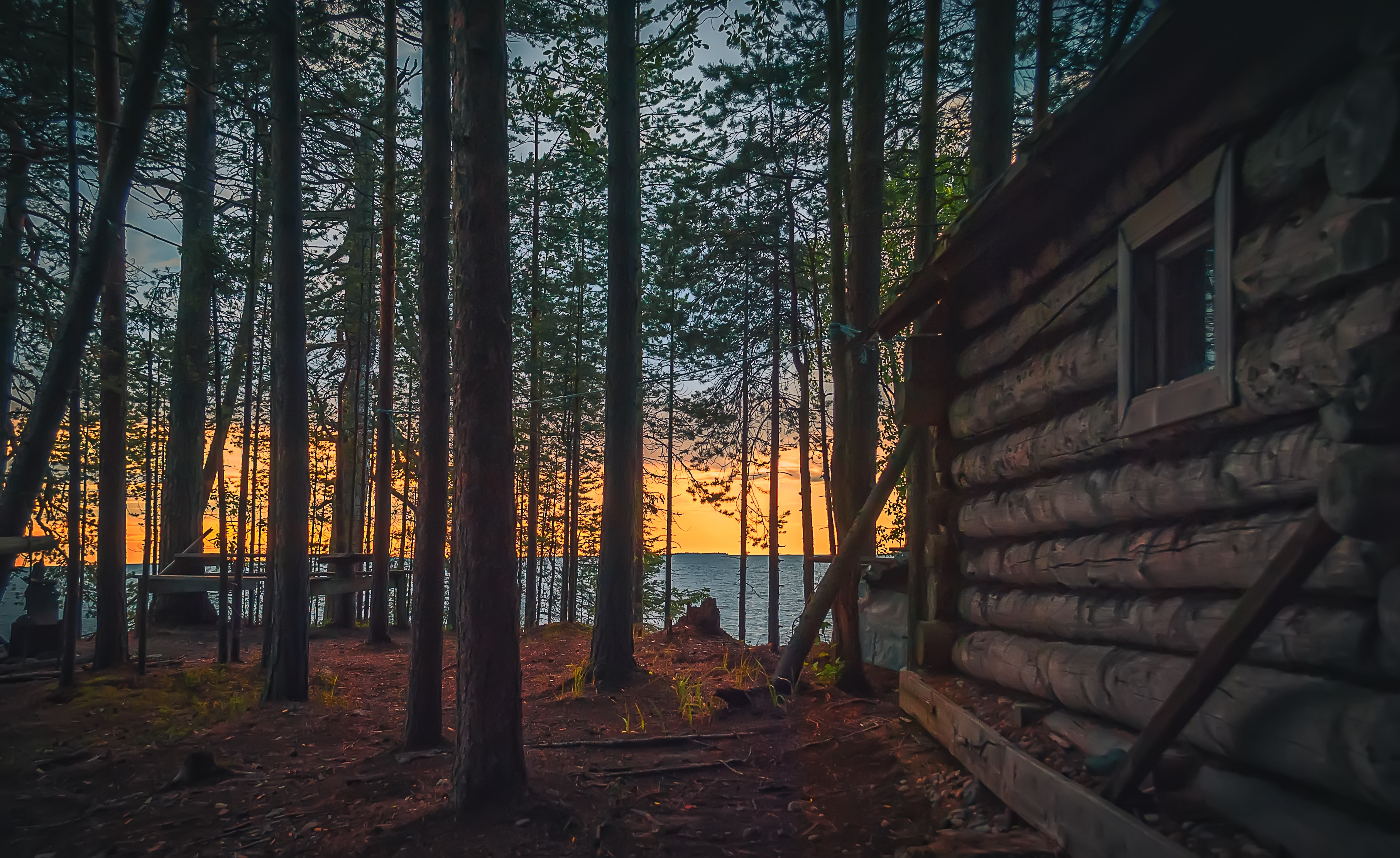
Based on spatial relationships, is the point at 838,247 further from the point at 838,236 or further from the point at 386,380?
the point at 386,380

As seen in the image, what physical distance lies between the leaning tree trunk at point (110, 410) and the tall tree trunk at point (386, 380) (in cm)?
436

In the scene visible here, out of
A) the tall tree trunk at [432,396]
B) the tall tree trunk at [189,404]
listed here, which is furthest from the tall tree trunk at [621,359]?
the tall tree trunk at [189,404]

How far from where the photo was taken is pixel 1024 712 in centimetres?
486

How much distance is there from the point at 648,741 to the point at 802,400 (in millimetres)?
10765

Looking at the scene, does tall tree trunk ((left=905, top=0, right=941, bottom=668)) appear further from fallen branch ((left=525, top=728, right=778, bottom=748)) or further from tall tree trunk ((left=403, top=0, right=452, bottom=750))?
tall tree trunk ((left=403, top=0, right=452, bottom=750))

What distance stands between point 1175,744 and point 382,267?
43.0 ft

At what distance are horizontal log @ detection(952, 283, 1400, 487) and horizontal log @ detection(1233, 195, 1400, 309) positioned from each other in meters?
0.12

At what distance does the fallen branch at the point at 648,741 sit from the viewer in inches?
280

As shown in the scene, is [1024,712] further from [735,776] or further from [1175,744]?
[735,776]

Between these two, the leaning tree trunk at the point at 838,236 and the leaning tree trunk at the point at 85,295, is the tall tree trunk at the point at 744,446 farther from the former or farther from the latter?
the leaning tree trunk at the point at 85,295

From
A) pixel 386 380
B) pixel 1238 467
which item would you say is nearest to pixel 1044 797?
pixel 1238 467

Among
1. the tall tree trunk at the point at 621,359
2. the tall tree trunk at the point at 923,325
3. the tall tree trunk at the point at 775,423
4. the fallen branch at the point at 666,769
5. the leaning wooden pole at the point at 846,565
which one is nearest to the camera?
the fallen branch at the point at 666,769

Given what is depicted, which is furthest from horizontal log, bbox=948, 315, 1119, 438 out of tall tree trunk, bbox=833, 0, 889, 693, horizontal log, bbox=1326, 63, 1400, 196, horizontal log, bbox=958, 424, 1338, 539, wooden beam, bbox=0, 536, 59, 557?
wooden beam, bbox=0, 536, 59, 557

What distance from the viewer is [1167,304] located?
164 inches
